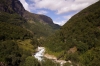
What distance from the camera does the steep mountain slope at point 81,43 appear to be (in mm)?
83438

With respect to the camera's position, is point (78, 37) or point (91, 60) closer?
point (91, 60)

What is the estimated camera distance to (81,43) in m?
103

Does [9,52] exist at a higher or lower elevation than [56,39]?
lower

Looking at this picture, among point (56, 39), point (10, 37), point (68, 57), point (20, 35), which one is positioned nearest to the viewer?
point (68, 57)

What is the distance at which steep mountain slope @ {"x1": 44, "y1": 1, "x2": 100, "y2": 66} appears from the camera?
83438 mm

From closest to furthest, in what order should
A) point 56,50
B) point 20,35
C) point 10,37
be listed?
point 56,50
point 10,37
point 20,35

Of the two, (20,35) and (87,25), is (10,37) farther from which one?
(87,25)

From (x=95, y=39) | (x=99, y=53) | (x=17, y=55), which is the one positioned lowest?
(x=17, y=55)

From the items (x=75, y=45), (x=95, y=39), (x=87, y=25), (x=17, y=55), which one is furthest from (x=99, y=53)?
(x=17, y=55)

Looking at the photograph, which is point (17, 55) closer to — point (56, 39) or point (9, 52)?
point (9, 52)

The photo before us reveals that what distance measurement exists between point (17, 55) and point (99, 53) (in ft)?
190

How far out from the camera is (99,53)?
263 ft

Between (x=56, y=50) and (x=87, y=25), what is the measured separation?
107 ft

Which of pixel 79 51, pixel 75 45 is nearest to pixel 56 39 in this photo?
pixel 75 45
